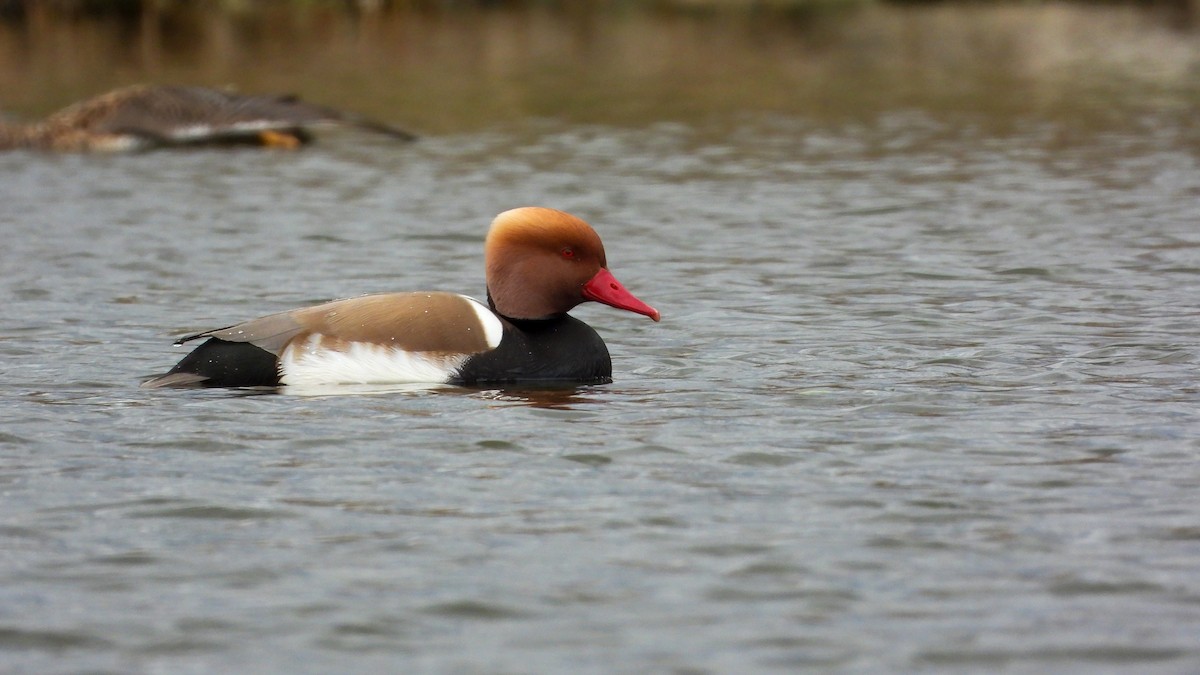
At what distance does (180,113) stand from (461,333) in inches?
431

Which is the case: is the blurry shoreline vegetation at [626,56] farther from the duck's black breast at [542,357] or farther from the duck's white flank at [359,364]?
the duck's white flank at [359,364]

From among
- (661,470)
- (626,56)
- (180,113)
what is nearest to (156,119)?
(180,113)

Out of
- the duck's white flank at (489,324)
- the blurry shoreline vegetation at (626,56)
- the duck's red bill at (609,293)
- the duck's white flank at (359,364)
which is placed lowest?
the blurry shoreline vegetation at (626,56)

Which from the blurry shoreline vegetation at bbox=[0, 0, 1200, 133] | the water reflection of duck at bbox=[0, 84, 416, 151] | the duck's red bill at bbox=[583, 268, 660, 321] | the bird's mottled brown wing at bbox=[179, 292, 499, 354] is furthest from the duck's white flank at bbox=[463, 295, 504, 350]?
the blurry shoreline vegetation at bbox=[0, 0, 1200, 133]

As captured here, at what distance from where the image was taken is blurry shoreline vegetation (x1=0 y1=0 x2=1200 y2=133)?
22.9m

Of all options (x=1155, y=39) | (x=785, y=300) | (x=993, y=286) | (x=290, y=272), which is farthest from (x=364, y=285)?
(x=1155, y=39)

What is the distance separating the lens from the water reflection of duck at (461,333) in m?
8.41

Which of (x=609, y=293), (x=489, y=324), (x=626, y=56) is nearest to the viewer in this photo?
(x=489, y=324)

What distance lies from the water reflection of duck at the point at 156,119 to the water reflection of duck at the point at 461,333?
10021 millimetres

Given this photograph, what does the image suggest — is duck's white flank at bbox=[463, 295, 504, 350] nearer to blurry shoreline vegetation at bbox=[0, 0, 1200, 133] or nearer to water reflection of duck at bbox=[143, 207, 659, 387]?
water reflection of duck at bbox=[143, 207, 659, 387]

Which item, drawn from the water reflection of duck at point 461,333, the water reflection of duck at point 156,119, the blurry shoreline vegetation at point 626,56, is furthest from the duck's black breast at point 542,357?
the blurry shoreline vegetation at point 626,56

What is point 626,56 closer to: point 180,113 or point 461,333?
point 180,113

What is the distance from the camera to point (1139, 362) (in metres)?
8.92

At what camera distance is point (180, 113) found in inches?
733
